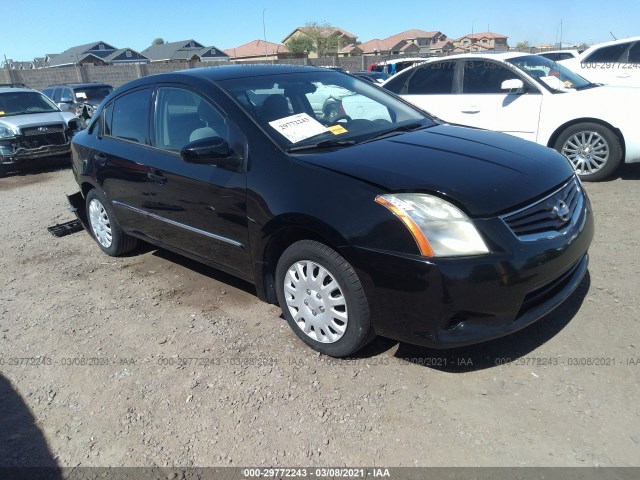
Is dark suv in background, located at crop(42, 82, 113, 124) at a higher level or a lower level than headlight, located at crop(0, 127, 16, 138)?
higher

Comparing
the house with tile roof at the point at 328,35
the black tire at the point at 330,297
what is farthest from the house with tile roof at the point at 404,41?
the black tire at the point at 330,297

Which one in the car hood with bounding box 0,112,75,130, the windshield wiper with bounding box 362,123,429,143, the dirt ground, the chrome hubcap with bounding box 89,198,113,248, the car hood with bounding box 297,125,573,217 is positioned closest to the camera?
the dirt ground

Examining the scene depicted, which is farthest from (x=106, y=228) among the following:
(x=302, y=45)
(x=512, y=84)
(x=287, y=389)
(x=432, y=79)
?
(x=302, y=45)

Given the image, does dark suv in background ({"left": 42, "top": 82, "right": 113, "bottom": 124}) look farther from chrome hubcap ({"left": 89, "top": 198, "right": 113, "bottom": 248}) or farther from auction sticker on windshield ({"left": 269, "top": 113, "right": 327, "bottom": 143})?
A: auction sticker on windshield ({"left": 269, "top": 113, "right": 327, "bottom": 143})

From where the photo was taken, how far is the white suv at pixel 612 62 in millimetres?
9422

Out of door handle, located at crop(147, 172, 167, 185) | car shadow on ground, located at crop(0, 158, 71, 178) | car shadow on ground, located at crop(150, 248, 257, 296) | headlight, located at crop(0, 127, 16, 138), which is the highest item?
door handle, located at crop(147, 172, 167, 185)

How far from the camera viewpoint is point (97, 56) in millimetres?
59219

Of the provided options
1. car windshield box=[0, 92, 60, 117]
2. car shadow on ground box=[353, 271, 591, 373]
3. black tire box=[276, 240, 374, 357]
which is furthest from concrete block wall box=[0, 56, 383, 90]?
car shadow on ground box=[353, 271, 591, 373]

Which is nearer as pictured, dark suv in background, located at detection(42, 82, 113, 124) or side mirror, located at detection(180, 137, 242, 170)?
side mirror, located at detection(180, 137, 242, 170)

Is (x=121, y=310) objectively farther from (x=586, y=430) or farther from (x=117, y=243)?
(x=586, y=430)

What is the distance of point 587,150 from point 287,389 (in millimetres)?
5272

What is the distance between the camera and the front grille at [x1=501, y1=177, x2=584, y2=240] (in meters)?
2.63

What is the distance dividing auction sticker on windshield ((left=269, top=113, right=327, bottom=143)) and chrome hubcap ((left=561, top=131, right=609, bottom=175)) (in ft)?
14.0

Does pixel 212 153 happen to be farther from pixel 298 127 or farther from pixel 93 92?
pixel 93 92
